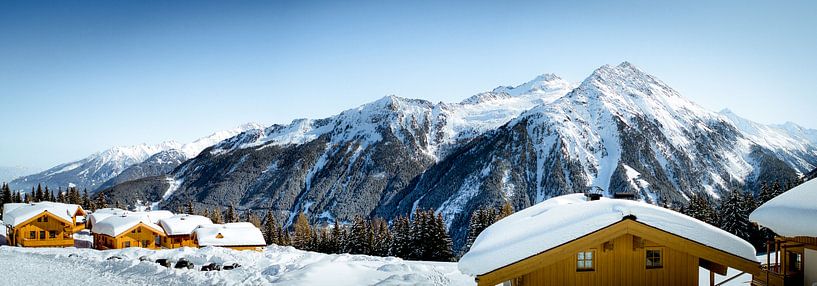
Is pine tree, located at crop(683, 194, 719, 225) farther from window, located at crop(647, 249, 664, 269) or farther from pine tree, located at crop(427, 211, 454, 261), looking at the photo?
window, located at crop(647, 249, 664, 269)

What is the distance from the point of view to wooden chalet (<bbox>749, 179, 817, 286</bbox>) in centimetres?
1592

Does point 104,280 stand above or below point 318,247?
above

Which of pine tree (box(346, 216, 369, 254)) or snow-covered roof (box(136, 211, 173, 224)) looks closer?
snow-covered roof (box(136, 211, 173, 224))

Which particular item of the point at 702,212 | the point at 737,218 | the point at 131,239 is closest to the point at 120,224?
the point at 131,239

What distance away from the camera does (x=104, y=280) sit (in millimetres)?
29828

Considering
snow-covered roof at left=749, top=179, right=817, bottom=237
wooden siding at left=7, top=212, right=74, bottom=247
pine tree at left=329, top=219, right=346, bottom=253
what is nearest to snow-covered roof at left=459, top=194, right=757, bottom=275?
snow-covered roof at left=749, top=179, right=817, bottom=237

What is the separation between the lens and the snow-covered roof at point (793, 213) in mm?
15625

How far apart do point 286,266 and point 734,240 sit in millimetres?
28558

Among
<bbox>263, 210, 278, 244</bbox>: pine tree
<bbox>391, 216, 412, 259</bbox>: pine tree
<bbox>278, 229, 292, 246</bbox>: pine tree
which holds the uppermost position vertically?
<bbox>391, 216, 412, 259</bbox>: pine tree

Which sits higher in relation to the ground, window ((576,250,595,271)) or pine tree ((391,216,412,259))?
window ((576,250,595,271))

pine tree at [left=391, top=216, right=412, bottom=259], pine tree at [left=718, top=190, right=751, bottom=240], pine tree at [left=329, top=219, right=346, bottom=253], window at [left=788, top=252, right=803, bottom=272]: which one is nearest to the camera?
window at [left=788, top=252, right=803, bottom=272]

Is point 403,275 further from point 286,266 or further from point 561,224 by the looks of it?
point 561,224

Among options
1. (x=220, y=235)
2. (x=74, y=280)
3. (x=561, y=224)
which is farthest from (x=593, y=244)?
(x=220, y=235)

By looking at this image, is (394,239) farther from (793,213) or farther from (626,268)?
(626,268)
